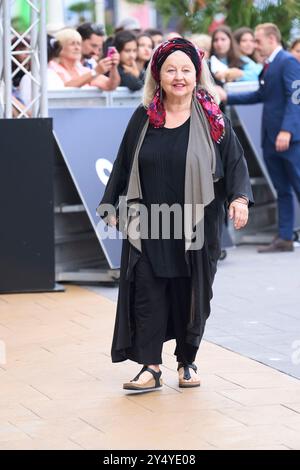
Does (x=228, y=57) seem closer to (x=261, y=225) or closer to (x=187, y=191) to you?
(x=261, y=225)

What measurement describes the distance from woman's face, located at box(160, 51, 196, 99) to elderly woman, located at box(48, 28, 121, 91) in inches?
163

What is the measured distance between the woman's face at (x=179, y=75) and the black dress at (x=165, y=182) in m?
0.19

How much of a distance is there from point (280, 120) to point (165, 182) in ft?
17.7

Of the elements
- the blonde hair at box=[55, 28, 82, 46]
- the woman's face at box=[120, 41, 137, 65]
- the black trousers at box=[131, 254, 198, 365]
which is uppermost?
the blonde hair at box=[55, 28, 82, 46]

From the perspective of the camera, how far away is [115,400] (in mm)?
6320

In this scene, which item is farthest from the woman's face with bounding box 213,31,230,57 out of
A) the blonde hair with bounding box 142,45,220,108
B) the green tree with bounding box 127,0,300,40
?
the blonde hair with bounding box 142,45,220,108

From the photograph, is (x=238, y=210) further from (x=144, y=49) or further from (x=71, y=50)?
(x=144, y=49)

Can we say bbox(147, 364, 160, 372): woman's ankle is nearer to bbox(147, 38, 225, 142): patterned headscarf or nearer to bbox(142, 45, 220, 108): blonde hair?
bbox(147, 38, 225, 142): patterned headscarf

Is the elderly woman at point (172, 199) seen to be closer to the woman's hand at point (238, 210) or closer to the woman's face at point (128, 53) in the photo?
the woman's hand at point (238, 210)

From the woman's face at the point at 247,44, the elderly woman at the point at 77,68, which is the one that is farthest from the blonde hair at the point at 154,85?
the woman's face at the point at 247,44

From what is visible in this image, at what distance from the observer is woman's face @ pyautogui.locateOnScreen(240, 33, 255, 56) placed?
14.2 metres

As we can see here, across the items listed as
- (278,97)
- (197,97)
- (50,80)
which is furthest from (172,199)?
(278,97)

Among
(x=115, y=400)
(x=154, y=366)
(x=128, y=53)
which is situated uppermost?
(x=128, y=53)
